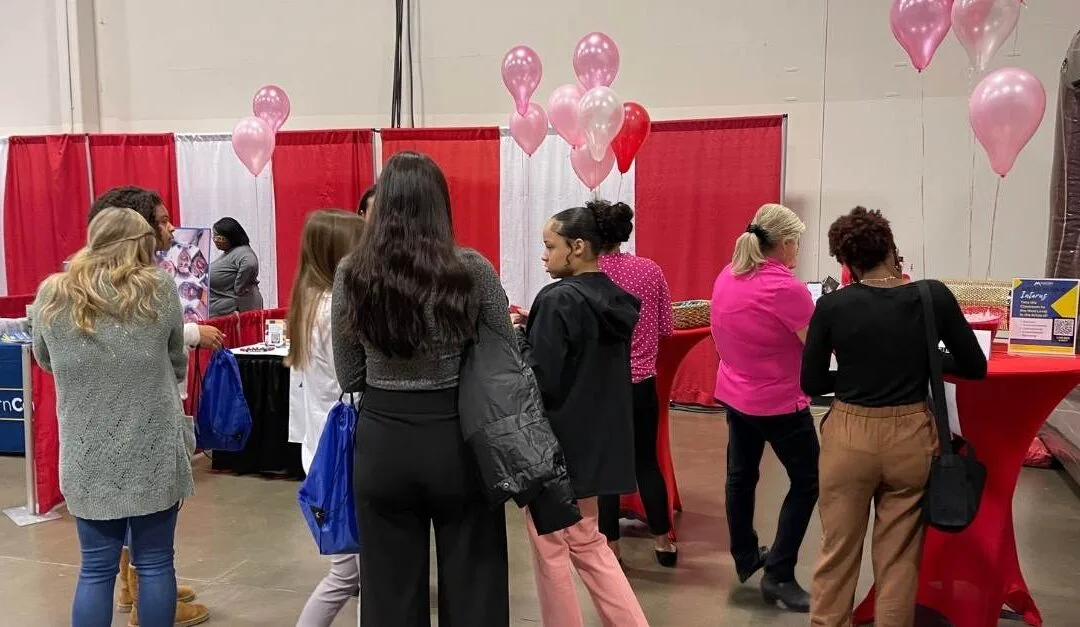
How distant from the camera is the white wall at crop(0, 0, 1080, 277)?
5883mm

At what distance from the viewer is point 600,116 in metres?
4.55

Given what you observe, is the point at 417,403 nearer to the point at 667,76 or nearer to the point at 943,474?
the point at 943,474

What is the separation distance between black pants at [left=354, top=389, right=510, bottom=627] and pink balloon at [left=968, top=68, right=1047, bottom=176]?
3.28 metres

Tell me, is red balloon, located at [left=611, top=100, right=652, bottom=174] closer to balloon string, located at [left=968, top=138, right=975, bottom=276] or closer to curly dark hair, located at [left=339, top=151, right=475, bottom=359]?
balloon string, located at [left=968, top=138, right=975, bottom=276]

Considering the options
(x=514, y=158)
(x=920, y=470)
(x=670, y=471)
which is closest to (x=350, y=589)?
(x=920, y=470)

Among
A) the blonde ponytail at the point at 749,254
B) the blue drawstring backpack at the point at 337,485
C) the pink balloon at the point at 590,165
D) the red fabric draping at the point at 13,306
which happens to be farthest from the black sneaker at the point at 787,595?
the red fabric draping at the point at 13,306

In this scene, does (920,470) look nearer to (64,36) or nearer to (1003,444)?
(1003,444)

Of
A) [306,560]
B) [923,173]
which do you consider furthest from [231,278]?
[923,173]

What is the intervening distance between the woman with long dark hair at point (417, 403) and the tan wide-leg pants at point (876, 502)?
0.99 m

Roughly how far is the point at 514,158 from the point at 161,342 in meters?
4.50

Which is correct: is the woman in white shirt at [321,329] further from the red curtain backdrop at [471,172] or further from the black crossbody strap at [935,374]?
the red curtain backdrop at [471,172]

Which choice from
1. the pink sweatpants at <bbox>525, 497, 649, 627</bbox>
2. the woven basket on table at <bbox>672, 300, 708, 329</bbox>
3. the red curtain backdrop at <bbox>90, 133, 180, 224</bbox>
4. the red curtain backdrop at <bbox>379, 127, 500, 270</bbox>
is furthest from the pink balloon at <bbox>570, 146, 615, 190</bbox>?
the red curtain backdrop at <bbox>90, 133, 180, 224</bbox>

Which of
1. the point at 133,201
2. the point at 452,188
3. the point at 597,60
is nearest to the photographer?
the point at 133,201

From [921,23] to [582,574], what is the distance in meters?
3.48
